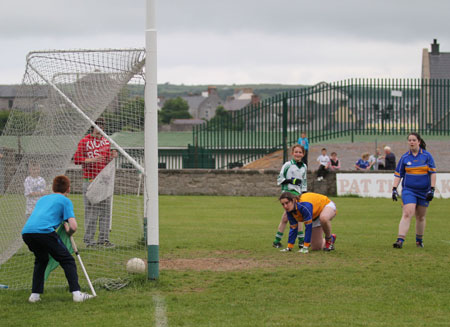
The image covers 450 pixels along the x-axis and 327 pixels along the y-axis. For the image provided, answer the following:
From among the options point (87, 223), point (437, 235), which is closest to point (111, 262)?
point (87, 223)

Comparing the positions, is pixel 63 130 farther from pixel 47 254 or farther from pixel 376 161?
pixel 376 161

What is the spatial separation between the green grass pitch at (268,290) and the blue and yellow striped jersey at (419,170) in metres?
1.10

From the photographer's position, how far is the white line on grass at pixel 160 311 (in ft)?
22.6

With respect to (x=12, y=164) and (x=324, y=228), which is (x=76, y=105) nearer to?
(x=12, y=164)

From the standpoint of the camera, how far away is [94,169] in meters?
11.5

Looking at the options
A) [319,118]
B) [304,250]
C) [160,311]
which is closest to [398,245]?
[304,250]

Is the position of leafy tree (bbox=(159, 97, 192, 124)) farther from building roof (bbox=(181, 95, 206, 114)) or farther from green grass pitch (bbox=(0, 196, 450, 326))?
green grass pitch (bbox=(0, 196, 450, 326))

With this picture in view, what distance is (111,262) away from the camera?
1005 cm

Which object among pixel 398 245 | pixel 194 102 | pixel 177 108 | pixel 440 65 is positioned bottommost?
pixel 398 245

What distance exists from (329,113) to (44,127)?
20.4 metres

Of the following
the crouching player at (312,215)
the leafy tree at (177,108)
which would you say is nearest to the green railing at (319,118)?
the crouching player at (312,215)

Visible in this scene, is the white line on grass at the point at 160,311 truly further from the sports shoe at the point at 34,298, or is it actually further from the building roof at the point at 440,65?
the building roof at the point at 440,65

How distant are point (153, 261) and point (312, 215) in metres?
3.25

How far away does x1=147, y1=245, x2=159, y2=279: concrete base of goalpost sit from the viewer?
8828 mm
